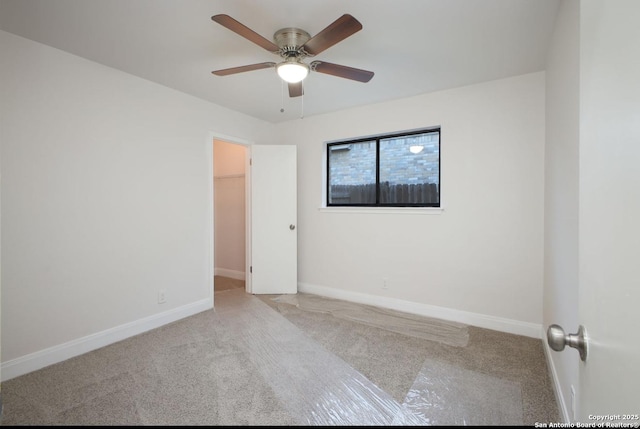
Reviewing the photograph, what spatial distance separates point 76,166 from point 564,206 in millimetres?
3349

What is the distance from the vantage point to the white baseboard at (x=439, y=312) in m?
2.49

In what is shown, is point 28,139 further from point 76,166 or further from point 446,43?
point 446,43

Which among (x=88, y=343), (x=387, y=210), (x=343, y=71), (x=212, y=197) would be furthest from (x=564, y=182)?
(x=88, y=343)

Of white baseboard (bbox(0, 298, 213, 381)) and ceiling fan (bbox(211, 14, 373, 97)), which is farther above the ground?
ceiling fan (bbox(211, 14, 373, 97))

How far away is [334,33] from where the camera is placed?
4.99 ft

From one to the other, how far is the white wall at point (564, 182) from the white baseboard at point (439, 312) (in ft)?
1.67

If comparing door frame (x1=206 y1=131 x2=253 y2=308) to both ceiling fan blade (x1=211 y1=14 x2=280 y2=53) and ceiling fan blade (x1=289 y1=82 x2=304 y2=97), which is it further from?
ceiling fan blade (x1=211 y1=14 x2=280 y2=53)

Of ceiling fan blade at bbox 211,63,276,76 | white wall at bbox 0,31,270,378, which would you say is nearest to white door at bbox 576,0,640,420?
ceiling fan blade at bbox 211,63,276,76

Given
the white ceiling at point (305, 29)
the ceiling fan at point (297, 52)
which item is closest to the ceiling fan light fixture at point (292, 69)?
the ceiling fan at point (297, 52)

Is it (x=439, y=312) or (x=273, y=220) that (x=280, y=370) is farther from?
(x=273, y=220)

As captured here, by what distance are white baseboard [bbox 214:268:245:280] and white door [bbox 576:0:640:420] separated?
4.30m

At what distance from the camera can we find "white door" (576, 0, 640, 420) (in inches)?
15.7

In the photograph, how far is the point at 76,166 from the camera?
2166mm

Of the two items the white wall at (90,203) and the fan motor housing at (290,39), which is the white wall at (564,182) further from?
the white wall at (90,203)
